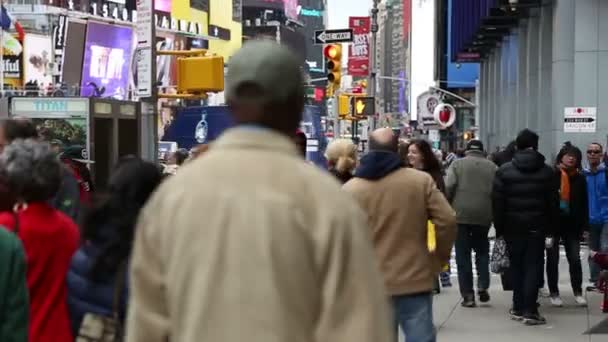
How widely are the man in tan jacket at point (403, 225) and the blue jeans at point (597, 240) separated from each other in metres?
6.29

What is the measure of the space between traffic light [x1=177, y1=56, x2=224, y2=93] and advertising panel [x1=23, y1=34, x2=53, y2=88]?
60.8 m

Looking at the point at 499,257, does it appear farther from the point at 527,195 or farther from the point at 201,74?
the point at 201,74

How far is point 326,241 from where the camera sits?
2762mm

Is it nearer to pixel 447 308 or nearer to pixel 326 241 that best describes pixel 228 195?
pixel 326 241

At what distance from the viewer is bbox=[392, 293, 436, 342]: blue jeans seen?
716 cm

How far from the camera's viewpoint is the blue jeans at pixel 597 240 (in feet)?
43.2

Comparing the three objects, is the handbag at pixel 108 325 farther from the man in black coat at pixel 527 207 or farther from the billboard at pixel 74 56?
the billboard at pixel 74 56

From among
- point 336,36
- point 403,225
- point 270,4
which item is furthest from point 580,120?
point 270,4

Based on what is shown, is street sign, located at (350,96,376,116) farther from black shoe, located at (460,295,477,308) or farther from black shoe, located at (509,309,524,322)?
black shoe, located at (509,309,524,322)

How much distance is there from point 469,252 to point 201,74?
580 centimetres

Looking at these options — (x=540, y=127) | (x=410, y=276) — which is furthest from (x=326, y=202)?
(x=540, y=127)

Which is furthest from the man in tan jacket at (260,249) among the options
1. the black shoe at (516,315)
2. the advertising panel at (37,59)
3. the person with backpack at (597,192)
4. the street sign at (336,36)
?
the advertising panel at (37,59)

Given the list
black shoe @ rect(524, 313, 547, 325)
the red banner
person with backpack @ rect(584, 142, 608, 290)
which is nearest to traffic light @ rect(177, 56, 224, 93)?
person with backpack @ rect(584, 142, 608, 290)

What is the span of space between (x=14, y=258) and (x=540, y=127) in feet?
83.9
